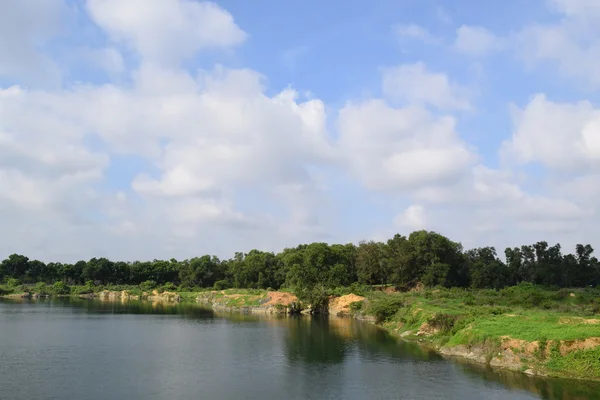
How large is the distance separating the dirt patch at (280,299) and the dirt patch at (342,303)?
8461mm

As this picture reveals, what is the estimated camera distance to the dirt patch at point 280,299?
103 meters

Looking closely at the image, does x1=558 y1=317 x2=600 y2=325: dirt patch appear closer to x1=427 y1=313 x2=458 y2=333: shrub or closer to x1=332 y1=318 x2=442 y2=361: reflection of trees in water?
x1=427 y1=313 x2=458 y2=333: shrub

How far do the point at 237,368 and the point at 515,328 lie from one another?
2685 cm

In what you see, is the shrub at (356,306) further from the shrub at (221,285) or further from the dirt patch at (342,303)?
the shrub at (221,285)

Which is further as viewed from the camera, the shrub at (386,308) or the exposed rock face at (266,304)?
the exposed rock face at (266,304)

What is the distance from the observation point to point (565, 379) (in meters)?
37.3

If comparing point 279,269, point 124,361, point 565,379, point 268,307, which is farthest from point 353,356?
point 279,269

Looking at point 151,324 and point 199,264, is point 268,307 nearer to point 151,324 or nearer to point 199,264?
point 151,324

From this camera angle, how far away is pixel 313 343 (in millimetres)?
58375

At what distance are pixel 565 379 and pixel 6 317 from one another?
8678 cm

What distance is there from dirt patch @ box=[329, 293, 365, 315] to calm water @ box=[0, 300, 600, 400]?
79.3 ft

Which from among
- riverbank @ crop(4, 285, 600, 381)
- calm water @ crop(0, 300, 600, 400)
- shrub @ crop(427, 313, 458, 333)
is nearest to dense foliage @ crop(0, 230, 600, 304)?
riverbank @ crop(4, 285, 600, 381)

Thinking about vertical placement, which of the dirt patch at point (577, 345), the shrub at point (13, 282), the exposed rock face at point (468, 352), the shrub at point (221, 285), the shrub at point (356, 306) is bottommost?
the exposed rock face at point (468, 352)

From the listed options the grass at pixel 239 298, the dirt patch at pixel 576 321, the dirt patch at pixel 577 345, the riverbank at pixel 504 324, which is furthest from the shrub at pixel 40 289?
the dirt patch at pixel 577 345
